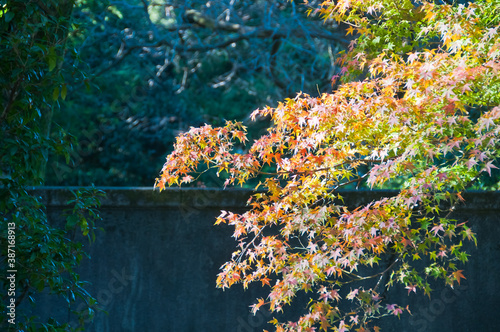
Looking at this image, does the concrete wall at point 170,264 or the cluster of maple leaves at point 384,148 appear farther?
the concrete wall at point 170,264

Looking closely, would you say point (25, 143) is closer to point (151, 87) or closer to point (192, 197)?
point (192, 197)

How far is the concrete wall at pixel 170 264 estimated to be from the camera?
12.3ft

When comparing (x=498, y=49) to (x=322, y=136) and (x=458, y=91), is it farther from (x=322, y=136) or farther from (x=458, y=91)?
(x=322, y=136)

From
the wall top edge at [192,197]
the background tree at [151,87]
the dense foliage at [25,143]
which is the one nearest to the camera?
the dense foliage at [25,143]

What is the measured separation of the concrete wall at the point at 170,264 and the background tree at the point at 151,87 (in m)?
4.35

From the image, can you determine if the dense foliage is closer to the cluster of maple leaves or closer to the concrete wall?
the cluster of maple leaves

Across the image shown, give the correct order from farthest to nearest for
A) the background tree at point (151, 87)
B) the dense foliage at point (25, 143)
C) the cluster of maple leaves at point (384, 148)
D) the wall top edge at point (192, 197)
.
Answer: the background tree at point (151, 87)
the wall top edge at point (192, 197)
the cluster of maple leaves at point (384, 148)
the dense foliage at point (25, 143)

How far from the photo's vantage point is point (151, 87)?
28.5ft

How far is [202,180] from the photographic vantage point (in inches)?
336

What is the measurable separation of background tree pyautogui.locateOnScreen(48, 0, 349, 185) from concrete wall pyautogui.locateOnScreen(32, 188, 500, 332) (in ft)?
14.3

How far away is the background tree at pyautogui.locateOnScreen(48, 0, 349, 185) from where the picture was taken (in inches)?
321
